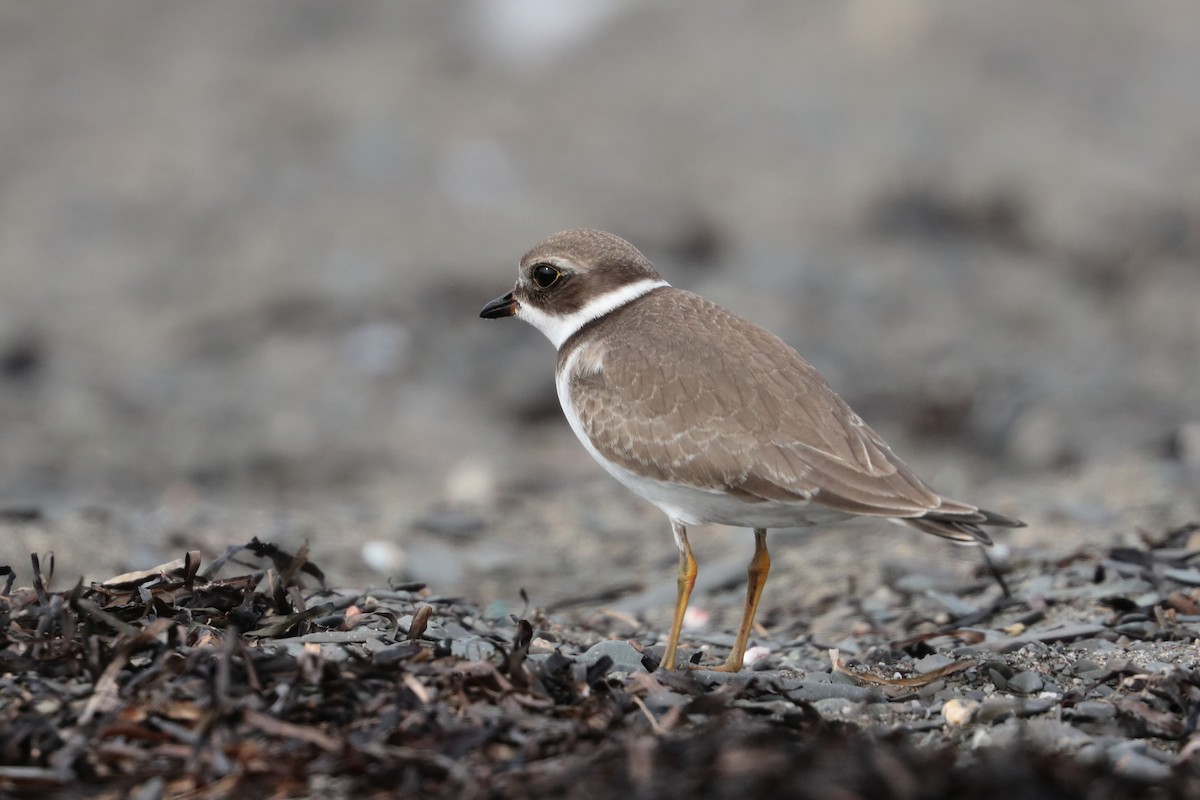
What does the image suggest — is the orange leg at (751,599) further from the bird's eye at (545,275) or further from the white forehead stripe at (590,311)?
the bird's eye at (545,275)

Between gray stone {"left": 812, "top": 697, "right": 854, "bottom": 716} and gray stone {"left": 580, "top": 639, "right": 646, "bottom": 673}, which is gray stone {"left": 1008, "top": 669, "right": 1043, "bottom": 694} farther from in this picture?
gray stone {"left": 580, "top": 639, "right": 646, "bottom": 673}

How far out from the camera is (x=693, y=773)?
301 centimetres

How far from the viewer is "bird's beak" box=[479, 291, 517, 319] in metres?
5.61

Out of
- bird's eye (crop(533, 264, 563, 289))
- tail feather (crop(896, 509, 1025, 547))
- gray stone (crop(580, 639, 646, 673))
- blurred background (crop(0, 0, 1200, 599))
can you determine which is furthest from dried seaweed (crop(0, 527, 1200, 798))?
blurred background (crop(0, 0, 1200, 599))

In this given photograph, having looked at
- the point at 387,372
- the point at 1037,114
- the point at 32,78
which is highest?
the point at 32,78

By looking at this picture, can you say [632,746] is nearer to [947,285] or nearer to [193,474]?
[193,474]

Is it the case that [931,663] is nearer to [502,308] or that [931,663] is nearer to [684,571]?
[684,571]

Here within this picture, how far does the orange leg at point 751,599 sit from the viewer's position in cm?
470

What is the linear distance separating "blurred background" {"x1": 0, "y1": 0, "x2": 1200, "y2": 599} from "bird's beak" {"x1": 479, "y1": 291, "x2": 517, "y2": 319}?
5.24 feet

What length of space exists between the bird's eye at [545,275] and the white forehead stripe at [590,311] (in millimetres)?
116

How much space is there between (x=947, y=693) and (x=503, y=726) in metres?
1.48

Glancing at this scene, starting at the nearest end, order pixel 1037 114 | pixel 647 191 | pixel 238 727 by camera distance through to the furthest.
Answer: pixel 238 727 < pixel 647 191 < pixel 1037 114

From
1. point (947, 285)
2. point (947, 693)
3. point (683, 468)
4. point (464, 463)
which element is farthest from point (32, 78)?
point (947, 693)

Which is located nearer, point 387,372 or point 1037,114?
point 387,372
